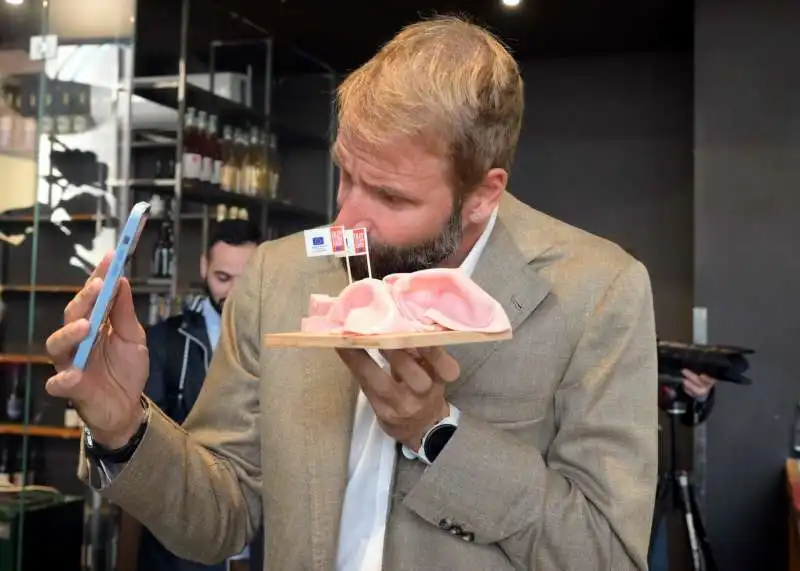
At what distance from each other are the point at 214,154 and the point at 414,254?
10.8 feet

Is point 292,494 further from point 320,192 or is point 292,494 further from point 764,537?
point 320,192

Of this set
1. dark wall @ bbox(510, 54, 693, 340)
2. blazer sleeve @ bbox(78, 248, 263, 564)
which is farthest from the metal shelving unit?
blazer sleeve @ bbox(78, 248, 263, 564)

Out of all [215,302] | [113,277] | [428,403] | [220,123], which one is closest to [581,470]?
[428,403]

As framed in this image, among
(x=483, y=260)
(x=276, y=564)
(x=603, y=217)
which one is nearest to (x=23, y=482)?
(x=276, y=564)

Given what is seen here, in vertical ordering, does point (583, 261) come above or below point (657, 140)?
below

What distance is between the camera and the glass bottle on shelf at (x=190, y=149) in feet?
12.8

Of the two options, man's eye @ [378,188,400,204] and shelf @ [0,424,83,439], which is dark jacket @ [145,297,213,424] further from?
man's eye @ [378,188,400,204]

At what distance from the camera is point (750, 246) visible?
12.8 ft

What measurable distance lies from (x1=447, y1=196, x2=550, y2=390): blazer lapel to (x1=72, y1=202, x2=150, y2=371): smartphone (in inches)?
16.5

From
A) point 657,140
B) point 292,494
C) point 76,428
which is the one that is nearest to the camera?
point 292,494

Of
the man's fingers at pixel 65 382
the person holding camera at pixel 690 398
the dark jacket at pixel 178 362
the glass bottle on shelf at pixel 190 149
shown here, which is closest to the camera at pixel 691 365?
the person holding camera at pixel 690 398

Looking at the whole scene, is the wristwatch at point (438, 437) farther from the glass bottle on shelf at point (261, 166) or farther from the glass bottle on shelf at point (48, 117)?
the glass bottle on shelf at point (261, 166)

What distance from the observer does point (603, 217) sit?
16.4 ft

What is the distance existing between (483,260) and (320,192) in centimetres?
437
